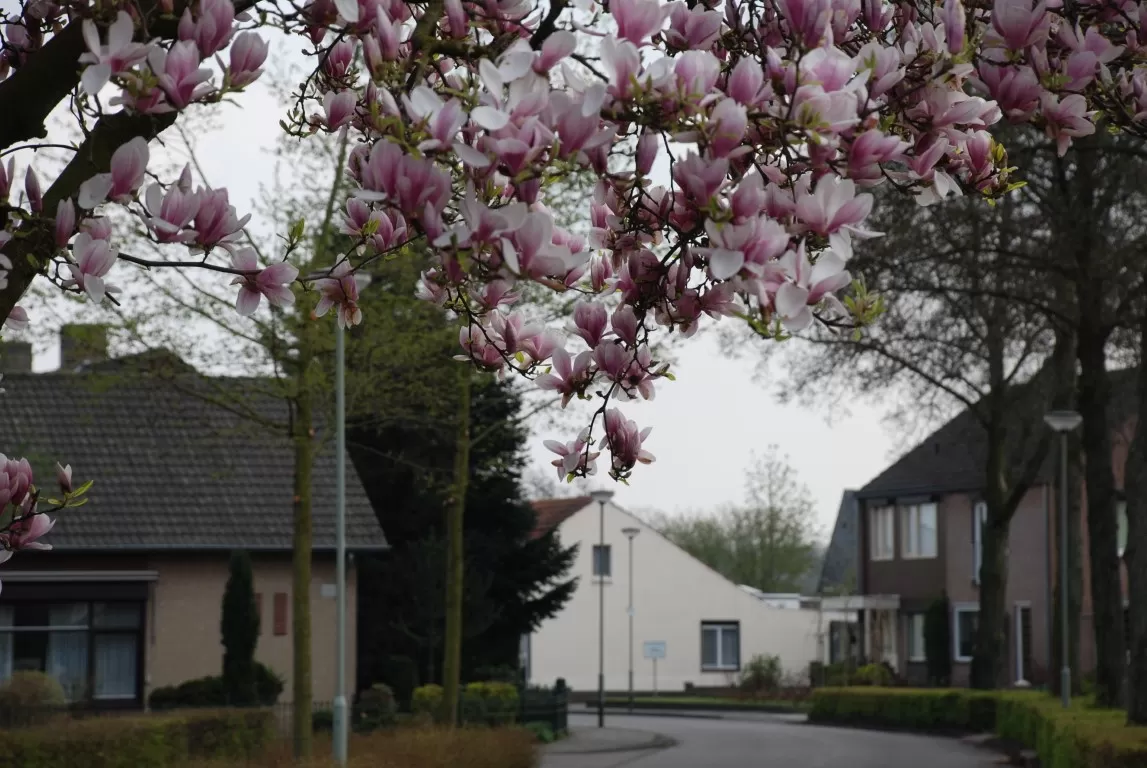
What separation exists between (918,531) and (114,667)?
31.9 metres

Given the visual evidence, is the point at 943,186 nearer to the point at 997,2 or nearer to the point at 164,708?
the point at 997,2

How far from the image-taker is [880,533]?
59.5m

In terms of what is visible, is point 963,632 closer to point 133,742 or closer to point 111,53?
point 133,742

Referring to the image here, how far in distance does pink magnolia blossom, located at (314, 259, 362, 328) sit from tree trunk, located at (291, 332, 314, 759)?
1695cm

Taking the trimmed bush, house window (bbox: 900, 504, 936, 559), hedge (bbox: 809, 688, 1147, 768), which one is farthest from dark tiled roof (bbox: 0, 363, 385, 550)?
house window (bbox: 900, 504, 936, 559)

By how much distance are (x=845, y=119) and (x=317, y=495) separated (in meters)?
32.1

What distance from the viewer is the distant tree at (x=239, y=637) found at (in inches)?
1197

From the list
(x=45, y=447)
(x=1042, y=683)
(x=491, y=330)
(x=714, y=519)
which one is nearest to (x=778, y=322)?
(x=491, y=330)

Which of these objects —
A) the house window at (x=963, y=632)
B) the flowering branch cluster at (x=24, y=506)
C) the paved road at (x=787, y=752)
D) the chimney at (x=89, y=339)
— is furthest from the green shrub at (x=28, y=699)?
the house window at (x=963, y=632)

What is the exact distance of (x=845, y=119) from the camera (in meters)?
3.39

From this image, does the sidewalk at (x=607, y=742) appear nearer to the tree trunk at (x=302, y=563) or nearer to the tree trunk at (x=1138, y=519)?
the tree trunk at (x=302, y=563)

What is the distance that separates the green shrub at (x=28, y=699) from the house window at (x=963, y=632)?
33239 mm

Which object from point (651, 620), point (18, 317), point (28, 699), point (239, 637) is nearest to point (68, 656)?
point (239, 637)

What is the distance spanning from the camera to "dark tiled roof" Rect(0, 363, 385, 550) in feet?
108
